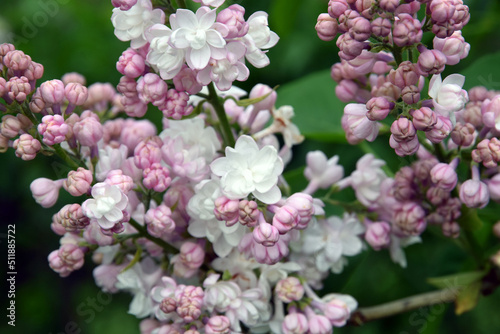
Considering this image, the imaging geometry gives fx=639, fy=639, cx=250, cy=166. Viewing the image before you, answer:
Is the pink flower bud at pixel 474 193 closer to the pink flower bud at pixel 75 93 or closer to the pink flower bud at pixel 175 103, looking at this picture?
the pink flower bud at pixel 175 103

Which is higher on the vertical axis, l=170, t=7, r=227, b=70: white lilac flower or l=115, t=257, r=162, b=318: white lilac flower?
l=170, t=7, r=227, b=70: white lilac flower

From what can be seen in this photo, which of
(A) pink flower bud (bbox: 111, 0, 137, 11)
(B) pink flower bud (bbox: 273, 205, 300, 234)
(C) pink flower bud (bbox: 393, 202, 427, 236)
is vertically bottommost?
(C) pink flower bud (bbox: 393, 202, 427, 236)

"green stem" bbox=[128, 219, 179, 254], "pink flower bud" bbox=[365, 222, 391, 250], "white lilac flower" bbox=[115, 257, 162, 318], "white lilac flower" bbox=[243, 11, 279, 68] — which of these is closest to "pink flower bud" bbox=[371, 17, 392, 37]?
"white lilac flower" bbox=[243, 11, 279, 68]

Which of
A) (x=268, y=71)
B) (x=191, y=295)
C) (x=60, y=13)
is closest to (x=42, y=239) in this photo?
(x=60, y=13)

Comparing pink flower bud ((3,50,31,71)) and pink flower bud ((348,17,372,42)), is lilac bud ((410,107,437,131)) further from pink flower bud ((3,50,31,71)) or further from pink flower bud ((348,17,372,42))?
pink flower bud ((3,50,31,71))

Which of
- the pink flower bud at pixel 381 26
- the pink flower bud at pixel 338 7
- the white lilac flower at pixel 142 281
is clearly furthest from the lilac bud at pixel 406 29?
the white lilac flower at pixel 142 281

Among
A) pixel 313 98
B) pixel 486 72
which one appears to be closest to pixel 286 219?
pixel 486 72
